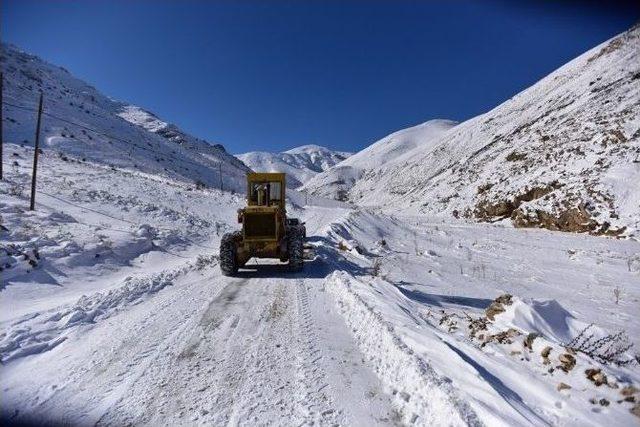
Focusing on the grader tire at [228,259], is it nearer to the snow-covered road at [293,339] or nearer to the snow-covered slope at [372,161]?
the snow-covered road at [293,339]

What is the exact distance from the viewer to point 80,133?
42594mm

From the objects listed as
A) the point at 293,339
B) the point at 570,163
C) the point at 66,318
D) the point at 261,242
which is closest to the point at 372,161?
the point at 570,163

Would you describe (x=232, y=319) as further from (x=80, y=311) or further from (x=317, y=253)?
(x=317, y=253)

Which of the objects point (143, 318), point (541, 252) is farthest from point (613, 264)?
point (143, 318)

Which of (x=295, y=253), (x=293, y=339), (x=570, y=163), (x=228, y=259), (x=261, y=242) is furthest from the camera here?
(x=570, y=163)

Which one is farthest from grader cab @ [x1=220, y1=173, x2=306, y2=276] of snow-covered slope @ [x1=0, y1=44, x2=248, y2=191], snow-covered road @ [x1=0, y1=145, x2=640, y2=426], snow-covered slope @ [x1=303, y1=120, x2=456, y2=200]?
snow-covered slope @ [x1=303, y1=120, x2=456, y2=200]

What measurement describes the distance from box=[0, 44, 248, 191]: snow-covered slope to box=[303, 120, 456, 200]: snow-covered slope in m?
67.6

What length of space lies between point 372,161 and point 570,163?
447 ft

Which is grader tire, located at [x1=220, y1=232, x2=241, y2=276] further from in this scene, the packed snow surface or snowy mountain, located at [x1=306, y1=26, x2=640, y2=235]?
snowy mountain, located at [x1=306, y1=26, x2=640, y2=235]

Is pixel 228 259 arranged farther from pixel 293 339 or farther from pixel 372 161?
pixel 372 161

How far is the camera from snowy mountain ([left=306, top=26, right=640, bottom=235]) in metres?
24.9

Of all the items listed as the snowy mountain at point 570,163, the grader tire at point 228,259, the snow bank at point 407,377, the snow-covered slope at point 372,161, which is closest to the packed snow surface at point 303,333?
the snow bank at point 407,377

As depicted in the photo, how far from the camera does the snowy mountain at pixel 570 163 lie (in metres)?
24.9

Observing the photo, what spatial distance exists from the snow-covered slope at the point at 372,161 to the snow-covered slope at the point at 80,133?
222 ft
